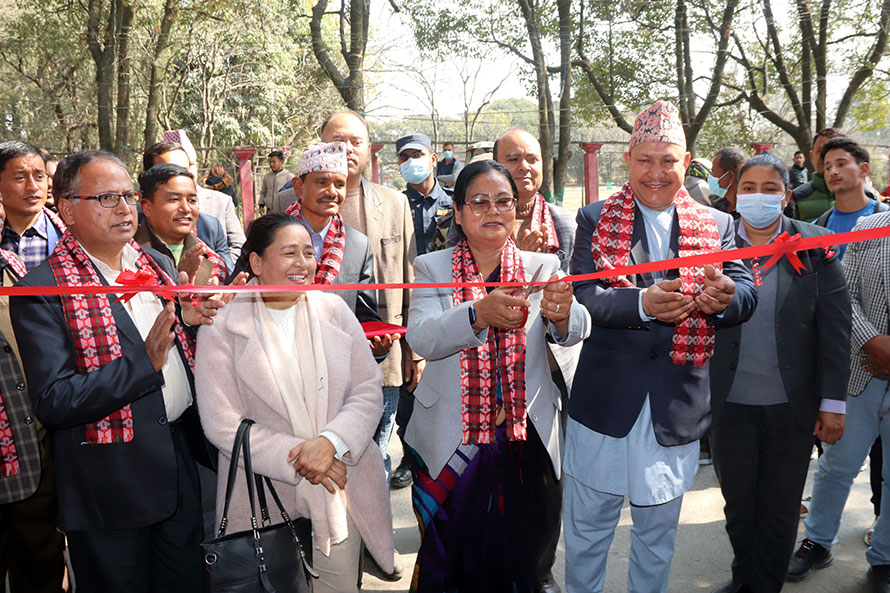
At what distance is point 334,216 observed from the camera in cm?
355

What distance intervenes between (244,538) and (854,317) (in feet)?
9.86

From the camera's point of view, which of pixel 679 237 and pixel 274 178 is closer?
pixel 679 237

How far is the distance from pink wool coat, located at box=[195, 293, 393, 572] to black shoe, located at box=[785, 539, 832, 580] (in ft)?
7.11

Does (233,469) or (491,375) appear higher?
(491,375)

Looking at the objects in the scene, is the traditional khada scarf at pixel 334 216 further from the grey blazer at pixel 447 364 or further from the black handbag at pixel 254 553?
the black handbag at pixel 254 553

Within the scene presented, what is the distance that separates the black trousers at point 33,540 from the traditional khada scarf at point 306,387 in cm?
121

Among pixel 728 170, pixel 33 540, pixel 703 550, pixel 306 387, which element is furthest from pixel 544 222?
pixel 33 540

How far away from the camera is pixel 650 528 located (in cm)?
276

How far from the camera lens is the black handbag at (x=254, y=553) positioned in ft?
7.18

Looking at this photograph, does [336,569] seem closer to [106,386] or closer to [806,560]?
[106,386]

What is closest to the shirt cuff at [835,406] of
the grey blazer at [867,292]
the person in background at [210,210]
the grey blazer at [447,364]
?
the grey blazer at [867,292]

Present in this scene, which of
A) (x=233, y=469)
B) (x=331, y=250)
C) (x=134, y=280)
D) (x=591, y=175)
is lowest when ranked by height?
(x=233, y=469)

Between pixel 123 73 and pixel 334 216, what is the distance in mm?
16812

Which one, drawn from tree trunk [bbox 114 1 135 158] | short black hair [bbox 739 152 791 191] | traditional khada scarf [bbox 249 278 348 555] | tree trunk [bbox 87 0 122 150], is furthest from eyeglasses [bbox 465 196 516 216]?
tree trunk [bbox 114 1 135 158]
